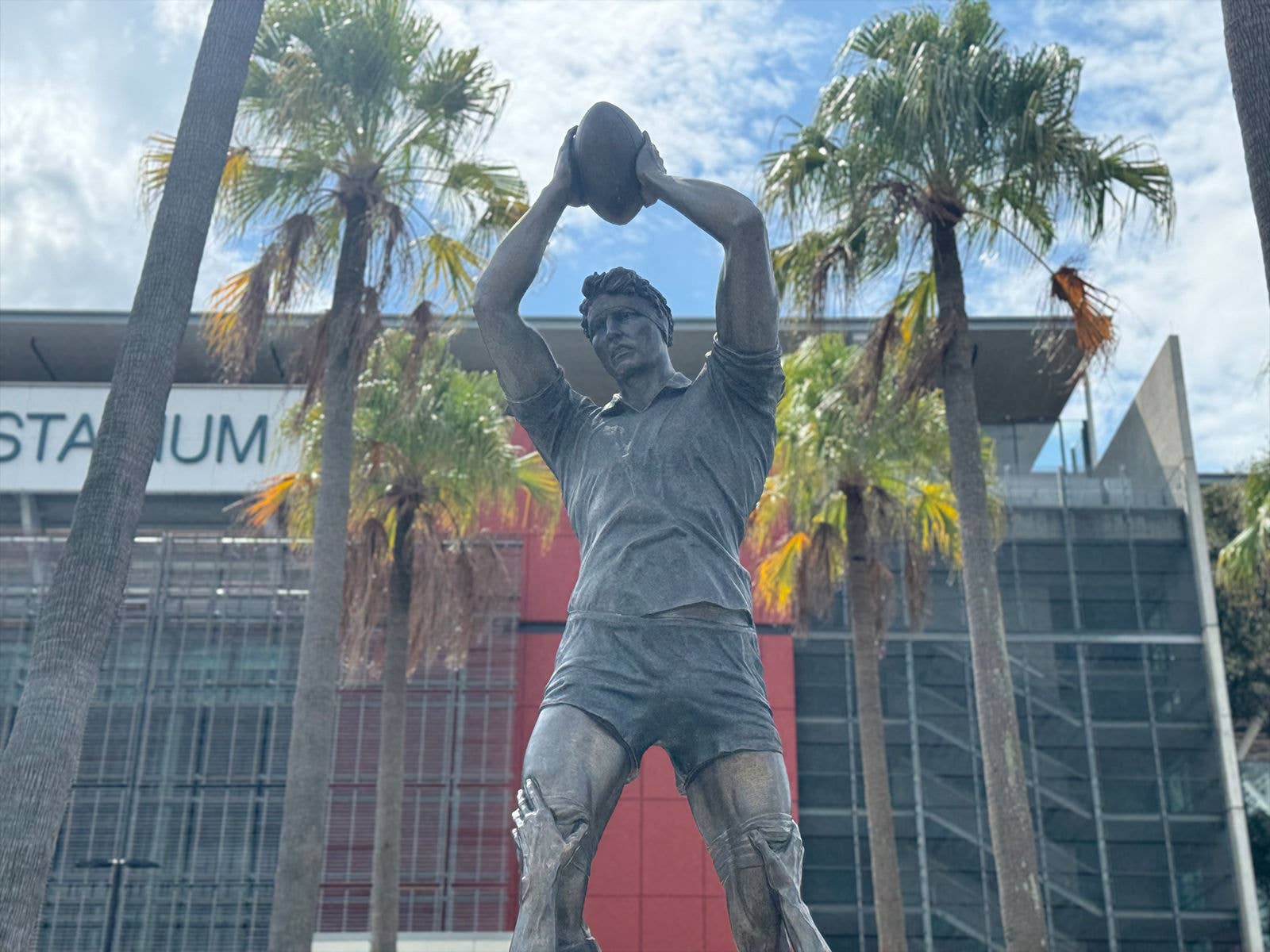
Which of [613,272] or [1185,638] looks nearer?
[613,272]

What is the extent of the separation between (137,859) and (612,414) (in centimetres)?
2077

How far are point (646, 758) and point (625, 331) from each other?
22356 millimetres

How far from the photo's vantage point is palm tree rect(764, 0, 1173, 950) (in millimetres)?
13070

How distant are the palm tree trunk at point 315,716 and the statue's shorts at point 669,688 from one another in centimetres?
830

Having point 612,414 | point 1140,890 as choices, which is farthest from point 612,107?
point 1140,890

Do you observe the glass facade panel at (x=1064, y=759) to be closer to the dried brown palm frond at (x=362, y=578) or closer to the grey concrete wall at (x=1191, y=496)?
the grey concrete wall at (x=1191, y=496)

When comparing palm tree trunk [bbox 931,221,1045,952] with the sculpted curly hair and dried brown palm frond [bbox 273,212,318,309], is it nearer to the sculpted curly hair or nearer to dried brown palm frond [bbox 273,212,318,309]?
dried brown palm frond [bbox 273,212,318,309]

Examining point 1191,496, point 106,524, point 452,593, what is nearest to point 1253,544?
point 452,593

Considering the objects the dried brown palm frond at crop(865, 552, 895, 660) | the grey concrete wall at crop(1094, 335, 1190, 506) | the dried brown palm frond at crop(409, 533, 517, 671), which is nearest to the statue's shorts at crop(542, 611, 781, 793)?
the dried brown palm frond at crop(409, 533, 517, 671)

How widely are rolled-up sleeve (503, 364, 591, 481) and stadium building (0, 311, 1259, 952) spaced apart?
17.6 meters

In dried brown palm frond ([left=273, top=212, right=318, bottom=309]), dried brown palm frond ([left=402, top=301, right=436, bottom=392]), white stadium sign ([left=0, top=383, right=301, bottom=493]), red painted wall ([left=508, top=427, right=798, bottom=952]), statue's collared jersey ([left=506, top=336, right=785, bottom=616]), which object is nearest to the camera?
statue's collared jersey ([left=506, top=336, right=785, bottom=616])

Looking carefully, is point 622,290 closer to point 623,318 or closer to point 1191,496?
point 623,318

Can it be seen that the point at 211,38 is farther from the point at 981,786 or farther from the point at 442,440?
the point at 981,786

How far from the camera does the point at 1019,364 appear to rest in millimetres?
30969
